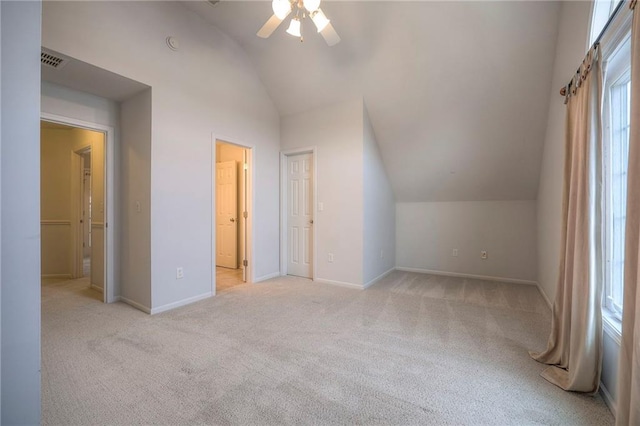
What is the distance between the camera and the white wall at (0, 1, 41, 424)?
753 mm

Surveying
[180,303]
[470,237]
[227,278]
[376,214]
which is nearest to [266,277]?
[227,278]

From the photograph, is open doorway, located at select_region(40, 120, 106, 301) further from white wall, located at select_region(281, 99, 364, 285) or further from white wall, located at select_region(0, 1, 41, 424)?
white wall, located at select_region(0, 1, 41, 424)

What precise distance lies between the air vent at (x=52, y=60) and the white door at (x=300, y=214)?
2778 mm

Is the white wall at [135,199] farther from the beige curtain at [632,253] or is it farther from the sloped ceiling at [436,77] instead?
the beige curtain at [632,253]

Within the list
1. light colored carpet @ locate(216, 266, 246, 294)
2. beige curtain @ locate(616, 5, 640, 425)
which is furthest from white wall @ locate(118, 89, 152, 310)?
beige curtain @ locate(616, 5, 640, 425)

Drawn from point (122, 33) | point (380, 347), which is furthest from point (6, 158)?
point (122, 33)

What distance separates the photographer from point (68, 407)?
151cm

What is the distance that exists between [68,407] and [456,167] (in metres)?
4.63

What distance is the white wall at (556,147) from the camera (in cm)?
215

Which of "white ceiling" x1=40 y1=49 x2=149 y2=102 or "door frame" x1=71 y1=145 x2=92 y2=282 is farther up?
"white ceiling" x1=40 y1=49 x2=149 y2=102

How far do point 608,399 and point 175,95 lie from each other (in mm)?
4281

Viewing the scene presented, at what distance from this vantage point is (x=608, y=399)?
1527mm

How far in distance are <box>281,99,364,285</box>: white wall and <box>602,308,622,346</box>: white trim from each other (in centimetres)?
239

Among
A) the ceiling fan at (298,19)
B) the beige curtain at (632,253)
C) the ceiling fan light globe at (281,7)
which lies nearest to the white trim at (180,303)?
the ceiling fan at (298,19)
